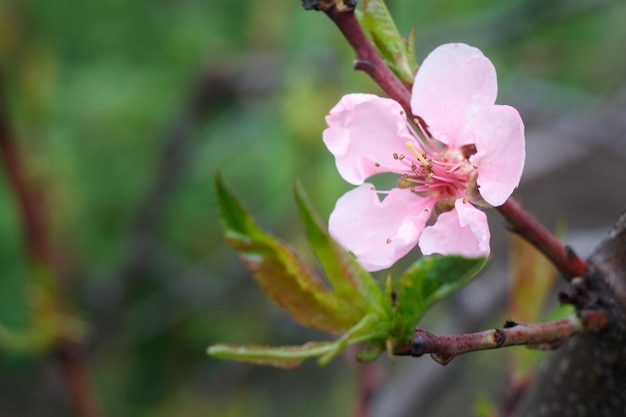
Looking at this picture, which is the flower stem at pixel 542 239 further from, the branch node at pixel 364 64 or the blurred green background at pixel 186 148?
the blurred green background at pixel 186 148

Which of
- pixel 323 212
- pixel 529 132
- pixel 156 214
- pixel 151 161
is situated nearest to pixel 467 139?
pixel 323 212

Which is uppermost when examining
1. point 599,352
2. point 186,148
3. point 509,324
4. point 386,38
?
point 386,38

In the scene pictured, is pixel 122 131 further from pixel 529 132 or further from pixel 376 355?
pixel 376 355

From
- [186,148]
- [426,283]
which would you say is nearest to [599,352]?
[426,283]

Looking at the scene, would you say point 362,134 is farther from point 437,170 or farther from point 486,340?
point 486,340

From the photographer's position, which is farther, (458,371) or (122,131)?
(122,131)

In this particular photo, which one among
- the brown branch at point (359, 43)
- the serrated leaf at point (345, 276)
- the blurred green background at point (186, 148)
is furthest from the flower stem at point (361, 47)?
the blurred green background at point (186, 148)
